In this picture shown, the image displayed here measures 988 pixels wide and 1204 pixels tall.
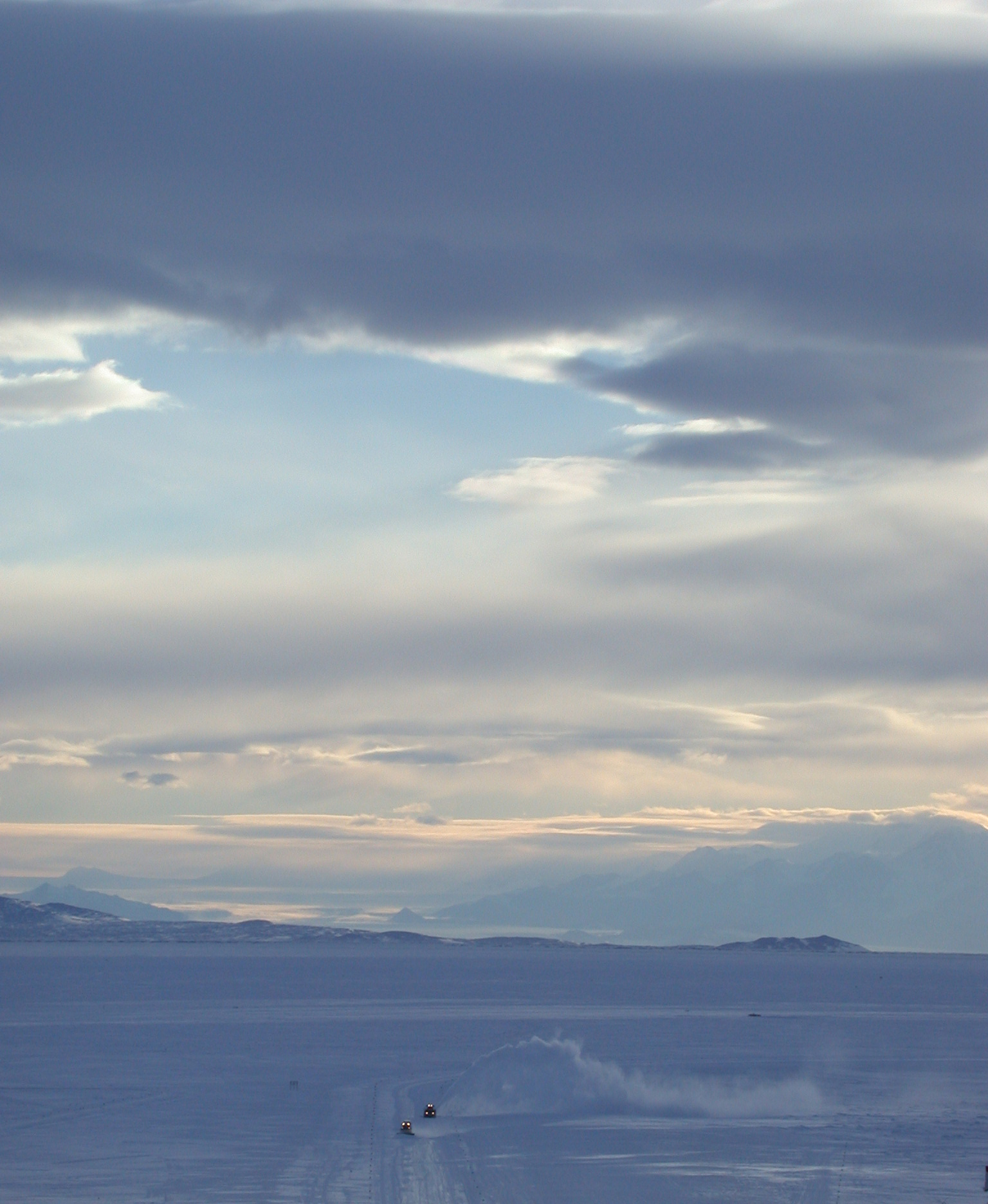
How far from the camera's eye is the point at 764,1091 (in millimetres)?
106438

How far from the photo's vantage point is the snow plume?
316 feet

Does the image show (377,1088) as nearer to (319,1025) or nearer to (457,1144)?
(457,1144)

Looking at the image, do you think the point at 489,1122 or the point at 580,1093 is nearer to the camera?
the point at 489,1122

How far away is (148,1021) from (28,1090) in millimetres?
90089

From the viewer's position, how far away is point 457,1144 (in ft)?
267

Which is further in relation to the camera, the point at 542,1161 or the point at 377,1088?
the point at 377,1088

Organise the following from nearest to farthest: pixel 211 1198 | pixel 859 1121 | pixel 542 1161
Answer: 1. pixel 211 1198
2. pixel 542 1161
3. pixel 859 1121

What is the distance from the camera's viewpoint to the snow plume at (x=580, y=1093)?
316 feet

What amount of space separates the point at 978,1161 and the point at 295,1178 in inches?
1398

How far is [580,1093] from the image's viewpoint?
326ft

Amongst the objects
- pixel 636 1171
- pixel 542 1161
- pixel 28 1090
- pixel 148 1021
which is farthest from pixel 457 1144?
pixel 148 1021

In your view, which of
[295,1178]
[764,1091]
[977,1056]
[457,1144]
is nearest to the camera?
[295,1178]

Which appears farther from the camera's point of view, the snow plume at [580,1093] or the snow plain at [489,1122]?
the snow plume at [580,1093]

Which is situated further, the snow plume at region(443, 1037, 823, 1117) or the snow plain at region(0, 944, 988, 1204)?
the snow plume at region(443, 1037, 823, 1117)
